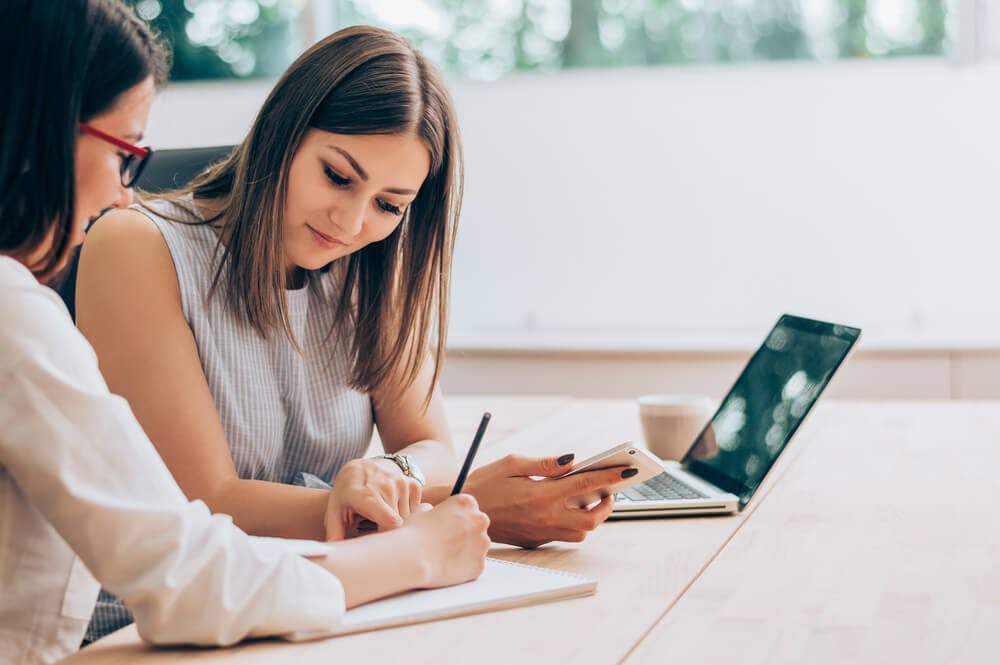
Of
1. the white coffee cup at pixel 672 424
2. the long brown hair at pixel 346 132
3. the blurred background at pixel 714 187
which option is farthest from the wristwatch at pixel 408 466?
the blurred background at pixel 714 187

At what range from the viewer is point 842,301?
343 centimetres

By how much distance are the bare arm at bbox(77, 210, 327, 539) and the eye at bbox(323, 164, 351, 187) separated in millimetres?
240

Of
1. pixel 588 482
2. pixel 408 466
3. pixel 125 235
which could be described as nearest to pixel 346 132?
pixel 125 235

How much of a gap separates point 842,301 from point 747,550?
242cm

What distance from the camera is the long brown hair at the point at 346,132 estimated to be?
4.47 ft

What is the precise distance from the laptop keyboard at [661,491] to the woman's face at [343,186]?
0.46 meters

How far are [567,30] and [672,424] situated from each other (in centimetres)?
226

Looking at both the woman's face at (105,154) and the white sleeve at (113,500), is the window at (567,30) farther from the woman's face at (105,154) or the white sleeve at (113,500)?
the white sleeve at (113,500)

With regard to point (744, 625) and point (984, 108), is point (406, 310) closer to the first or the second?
point (744, 625)

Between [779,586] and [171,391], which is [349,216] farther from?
[779,586]

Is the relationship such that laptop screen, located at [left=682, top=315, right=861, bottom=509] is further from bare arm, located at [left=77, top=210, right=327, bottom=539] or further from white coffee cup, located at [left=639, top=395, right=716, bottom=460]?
bare arm, located at [left=77, top=210, right=327, bottom=539]

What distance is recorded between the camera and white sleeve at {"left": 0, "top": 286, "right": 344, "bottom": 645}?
80 centimetres

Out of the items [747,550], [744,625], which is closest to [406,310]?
[747,550]

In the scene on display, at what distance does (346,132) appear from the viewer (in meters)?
1.35
